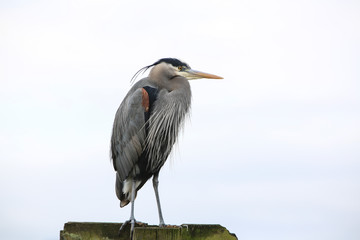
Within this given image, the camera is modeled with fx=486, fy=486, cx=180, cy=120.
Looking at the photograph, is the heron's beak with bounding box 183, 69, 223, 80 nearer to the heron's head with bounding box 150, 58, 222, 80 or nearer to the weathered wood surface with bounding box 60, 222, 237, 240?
the heron's head with bounding box 150, 58, 222, 80

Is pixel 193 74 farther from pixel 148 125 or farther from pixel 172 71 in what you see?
pixel 148 125

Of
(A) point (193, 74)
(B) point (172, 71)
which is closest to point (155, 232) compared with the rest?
(B) point (172, 71)

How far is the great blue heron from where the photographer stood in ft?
22.7

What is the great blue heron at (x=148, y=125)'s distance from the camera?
22.7 feet

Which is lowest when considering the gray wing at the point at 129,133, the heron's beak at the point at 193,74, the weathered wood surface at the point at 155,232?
the weathered wood surface at the point at 155,232

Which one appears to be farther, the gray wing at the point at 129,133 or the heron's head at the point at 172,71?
the heron's head at the point at 172,71

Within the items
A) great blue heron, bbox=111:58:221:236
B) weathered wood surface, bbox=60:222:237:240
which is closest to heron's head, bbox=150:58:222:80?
great blue heron, bbox=111:58:221:236

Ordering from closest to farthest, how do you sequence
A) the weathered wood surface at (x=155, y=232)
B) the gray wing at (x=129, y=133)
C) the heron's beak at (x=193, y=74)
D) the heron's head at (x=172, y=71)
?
the weathered wood surface at (x=155, y=232) < the gray wing at (x=129, y=133) < the heron's head at (x=172, y=71) < the heron's beak at (x=193, y=74)

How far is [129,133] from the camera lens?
7008 millimetres

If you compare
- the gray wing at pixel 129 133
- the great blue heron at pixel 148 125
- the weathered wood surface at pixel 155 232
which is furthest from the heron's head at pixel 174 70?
the weathered wood surface at pixel 155 232

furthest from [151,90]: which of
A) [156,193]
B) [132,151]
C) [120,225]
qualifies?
[120,225]

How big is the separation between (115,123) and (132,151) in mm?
568

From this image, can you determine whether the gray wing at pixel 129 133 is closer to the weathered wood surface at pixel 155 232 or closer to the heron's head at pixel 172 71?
the heron's head at pixel 172 71

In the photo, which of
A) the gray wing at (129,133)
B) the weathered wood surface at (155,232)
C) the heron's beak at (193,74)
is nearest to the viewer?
the weathered wood surface at (155,232)
